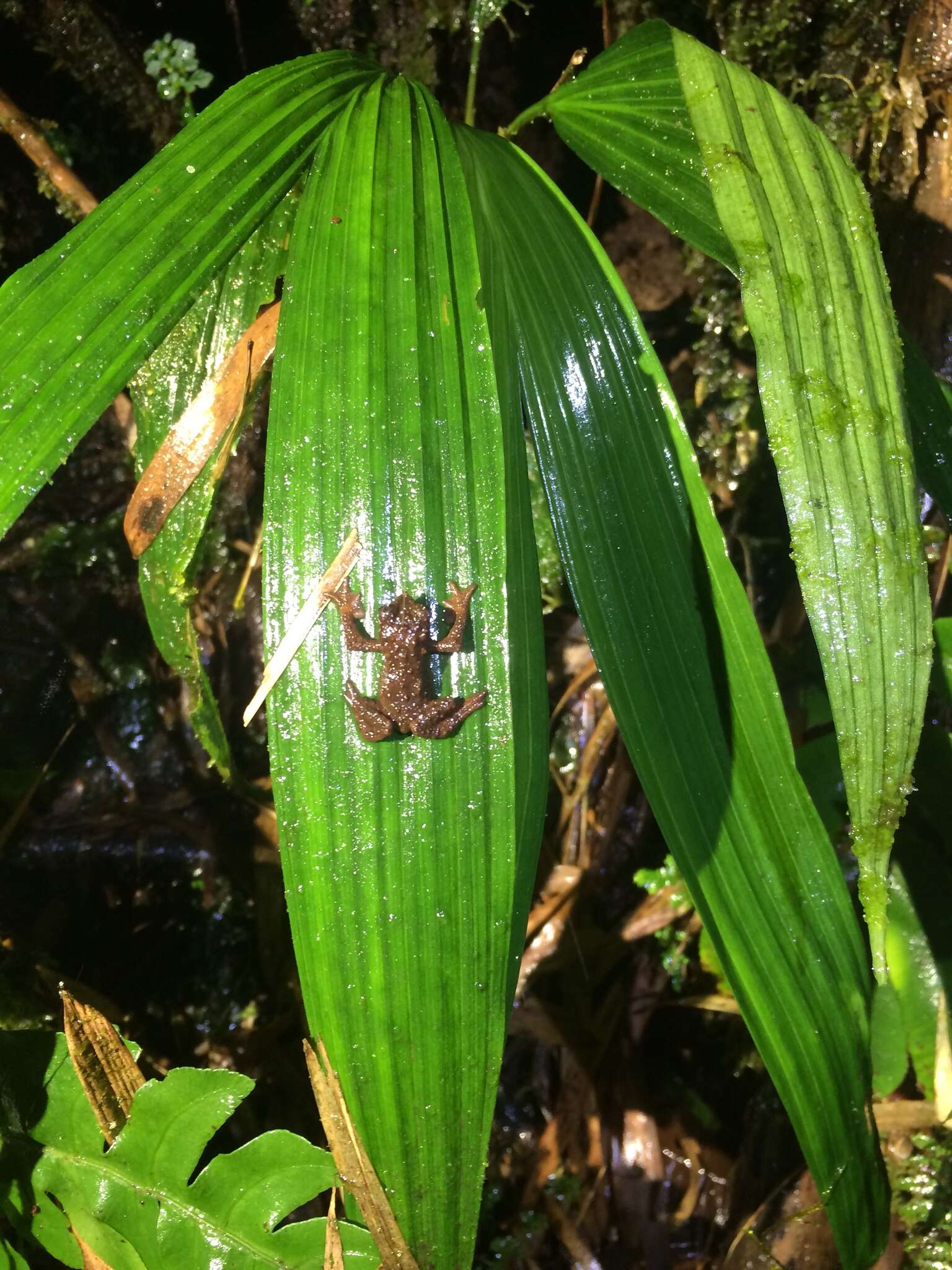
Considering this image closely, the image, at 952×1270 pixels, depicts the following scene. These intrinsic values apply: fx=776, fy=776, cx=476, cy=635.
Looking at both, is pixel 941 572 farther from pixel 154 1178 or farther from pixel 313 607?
pixel 154 1178

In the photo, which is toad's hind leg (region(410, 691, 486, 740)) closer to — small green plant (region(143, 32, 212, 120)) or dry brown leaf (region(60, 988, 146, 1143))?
dry brown leaf (region(60, 988, 146, 1143))

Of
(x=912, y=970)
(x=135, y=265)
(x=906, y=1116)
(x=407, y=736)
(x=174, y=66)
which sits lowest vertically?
(x=906, y=1116)

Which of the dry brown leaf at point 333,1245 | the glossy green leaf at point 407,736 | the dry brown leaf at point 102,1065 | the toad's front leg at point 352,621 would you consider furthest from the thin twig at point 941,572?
the dry brown leaf at point 102,1065

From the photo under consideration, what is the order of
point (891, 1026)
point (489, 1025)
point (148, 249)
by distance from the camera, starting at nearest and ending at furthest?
point (489, 1025) → point (148, 249) → point (891, 1026)

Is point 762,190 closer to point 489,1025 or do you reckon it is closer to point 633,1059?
point 489,1025

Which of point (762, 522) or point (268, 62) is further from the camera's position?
point (762, 522)

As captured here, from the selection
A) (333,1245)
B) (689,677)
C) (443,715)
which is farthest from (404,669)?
(333,1245)

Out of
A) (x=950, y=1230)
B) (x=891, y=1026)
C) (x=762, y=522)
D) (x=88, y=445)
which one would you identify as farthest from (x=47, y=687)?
(x=950, y=1230)

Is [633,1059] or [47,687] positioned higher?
[47,687]
